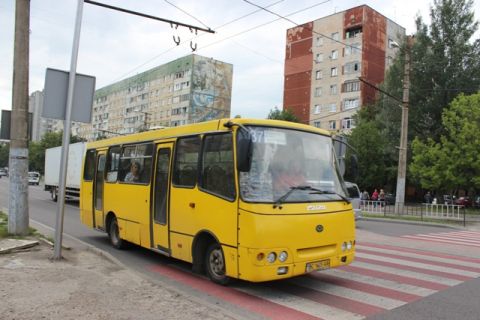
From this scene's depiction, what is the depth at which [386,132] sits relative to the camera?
4541cm

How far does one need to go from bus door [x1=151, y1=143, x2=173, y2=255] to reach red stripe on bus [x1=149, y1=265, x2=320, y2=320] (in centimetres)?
63

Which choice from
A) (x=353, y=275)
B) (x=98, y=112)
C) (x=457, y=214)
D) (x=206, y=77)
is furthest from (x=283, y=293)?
(x=98, y=112)

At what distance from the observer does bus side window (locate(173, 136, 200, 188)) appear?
792 cm

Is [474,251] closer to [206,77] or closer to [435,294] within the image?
[435,294]

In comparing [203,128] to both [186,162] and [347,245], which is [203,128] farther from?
[347,245]

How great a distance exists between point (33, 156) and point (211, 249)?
96.6 meters

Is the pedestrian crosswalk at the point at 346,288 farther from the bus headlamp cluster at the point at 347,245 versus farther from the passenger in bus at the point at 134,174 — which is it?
the passenger in bus at the point at 134,174

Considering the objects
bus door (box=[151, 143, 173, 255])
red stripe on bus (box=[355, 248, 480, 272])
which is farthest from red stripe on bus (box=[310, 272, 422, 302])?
red stripe on bus (box=[355, 248, 480, 272])

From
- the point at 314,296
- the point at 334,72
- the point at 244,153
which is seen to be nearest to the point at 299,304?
the point at 314,296

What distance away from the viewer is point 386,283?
773cm

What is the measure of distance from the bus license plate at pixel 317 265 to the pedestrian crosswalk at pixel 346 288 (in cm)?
41

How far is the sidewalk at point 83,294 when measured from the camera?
5.48 meters

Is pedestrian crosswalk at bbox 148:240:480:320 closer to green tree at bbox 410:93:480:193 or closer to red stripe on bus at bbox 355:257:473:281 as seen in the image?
red stripe on bus at bbox 355:257:473:281

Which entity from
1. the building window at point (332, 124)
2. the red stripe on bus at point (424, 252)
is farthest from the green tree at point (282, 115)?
the red stripe on bus at point (424, 252)
